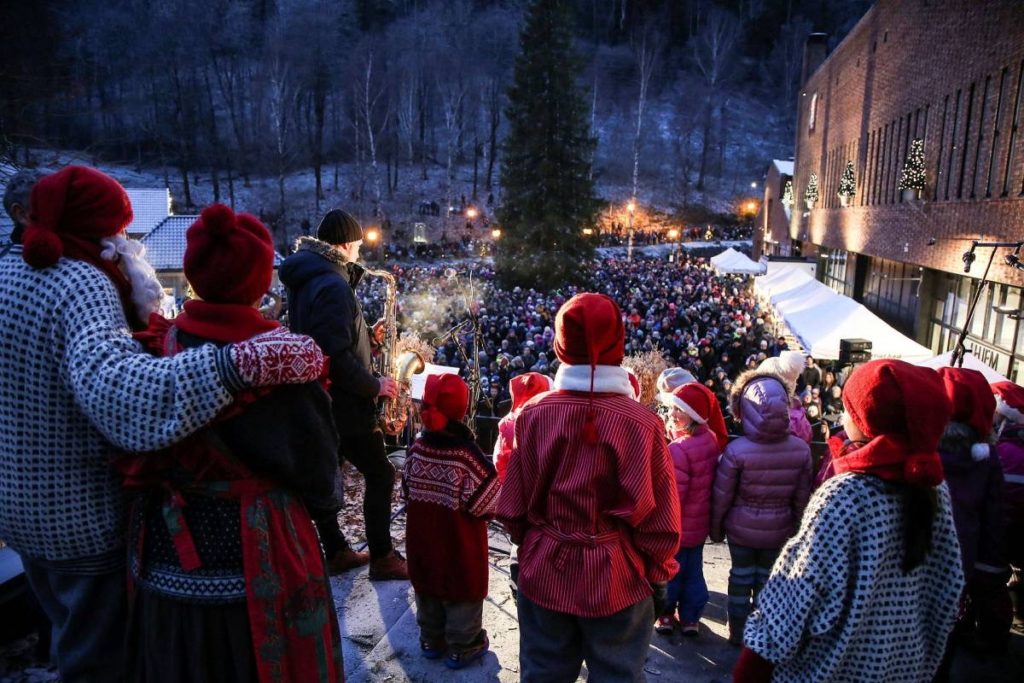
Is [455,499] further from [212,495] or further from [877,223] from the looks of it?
[877,223]

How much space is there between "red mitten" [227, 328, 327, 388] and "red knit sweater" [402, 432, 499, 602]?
4.96ft

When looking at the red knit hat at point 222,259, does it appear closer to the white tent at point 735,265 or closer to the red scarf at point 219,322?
the red scarf at point 219,322

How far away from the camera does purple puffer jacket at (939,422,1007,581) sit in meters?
2.87

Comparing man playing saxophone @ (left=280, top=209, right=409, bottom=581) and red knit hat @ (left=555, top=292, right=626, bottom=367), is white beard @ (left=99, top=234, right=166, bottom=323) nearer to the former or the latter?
red knit hat @ (left=555, top=292, right=626, bottom=367)

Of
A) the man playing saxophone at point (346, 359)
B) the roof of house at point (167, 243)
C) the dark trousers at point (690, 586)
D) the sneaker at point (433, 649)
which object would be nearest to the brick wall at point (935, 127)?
the dark trousers at point (690, 586)

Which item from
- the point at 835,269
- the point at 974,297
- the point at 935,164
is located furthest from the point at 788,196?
the point at 974,297

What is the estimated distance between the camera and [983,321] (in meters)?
11.1

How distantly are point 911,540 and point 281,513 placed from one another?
5.58 feet

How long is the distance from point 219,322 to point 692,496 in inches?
103

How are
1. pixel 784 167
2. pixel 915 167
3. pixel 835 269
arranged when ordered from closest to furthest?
pixel 915 167, pixel 835 269, pixel 784 167

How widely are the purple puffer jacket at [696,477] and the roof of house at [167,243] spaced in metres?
14.9

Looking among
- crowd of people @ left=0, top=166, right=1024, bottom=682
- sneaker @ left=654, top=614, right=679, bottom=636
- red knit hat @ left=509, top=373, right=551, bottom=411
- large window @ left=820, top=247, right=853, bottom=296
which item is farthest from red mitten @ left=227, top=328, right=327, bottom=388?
large window @ left=820, top=247, right=853, bottom=296

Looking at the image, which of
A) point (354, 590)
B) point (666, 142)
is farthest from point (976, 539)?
point (666, 142)

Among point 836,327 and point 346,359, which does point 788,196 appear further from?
point 346,359
